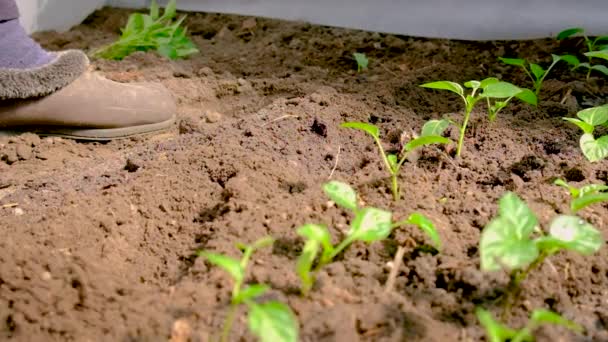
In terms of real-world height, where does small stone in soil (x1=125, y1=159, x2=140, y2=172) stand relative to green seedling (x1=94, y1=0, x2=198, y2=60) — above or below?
below

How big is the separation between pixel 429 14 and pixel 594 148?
1.20 meters

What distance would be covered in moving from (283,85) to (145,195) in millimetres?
817

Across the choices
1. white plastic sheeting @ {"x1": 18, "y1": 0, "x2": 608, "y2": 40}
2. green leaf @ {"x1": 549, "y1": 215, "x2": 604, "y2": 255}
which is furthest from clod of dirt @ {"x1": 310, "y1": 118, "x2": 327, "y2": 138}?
white plastic sheeting @ {"x1": 18, "y1": 0, "x2": 608, "y2": 40}

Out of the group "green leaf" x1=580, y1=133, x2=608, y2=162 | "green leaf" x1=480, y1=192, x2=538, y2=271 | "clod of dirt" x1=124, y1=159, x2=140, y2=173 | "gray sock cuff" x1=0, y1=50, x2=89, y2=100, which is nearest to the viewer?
"green leaf" x1=480, y1=192, x2=538, y2=271

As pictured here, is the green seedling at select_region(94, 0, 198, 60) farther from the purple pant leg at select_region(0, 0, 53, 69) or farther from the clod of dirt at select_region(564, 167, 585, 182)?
the clod of dirt at select_region(564, 167, 585, 182)

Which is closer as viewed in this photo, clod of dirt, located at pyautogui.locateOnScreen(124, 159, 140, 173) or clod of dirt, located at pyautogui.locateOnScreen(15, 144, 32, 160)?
clod of dirt, located at pyautogui.locateOnScreen(124, 159, 140, 173)

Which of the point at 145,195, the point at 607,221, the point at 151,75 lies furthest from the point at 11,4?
the point at 607,221

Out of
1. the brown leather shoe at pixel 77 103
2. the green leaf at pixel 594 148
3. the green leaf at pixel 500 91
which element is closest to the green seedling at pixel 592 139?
the green leaf at pixel 594 148

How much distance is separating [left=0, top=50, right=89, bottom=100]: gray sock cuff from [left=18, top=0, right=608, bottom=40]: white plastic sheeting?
36.4 inches

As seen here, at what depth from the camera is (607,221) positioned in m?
1.18

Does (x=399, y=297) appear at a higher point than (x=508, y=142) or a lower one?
lower

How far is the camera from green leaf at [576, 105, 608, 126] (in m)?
1.37

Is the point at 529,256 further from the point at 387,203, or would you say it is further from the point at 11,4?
the point at 11,4

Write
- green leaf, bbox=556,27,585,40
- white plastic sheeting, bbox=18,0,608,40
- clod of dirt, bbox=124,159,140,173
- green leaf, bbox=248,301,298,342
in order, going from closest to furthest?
green leaf, bbox=248,301,298,342
clod of dirt, bbox=124,159,140,173
green leaf, bbox=556,27,585,40
white plastic sheeting, bbox=18,0,608,40
